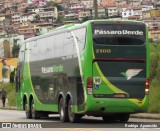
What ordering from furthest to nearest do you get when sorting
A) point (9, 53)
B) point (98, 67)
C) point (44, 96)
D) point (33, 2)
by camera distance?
point (33, 2), point (9, 53), point (44, 96), point (98, 67)

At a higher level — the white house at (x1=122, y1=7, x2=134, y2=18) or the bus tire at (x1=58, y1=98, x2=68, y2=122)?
the bus tire at (x1=58, y1=98, x2=68, y2=122)

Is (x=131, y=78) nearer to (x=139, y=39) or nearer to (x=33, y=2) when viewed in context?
(x=139, y=39)

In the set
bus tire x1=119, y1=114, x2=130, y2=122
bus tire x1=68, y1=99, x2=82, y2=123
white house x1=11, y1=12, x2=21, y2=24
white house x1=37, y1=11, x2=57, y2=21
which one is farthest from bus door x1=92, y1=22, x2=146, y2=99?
white house x1=11, y1=12, x2=21, y2=24

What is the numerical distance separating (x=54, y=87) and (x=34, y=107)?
3.73 metres

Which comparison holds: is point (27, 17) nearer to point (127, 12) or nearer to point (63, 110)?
point (127, 12)

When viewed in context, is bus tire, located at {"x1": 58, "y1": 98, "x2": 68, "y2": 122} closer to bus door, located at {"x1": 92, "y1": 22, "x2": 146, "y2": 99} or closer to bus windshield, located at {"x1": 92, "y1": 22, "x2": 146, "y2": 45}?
bus door, located at {"x1": 92, "y1": 22, "x2": 146, "y2": 99}

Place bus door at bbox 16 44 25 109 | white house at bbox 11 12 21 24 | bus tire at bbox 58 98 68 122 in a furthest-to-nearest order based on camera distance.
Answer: white house at bbox 11 12 21 24, bus door at bbox 16 44 25 109, bus tire at bbox 58 98 68 122

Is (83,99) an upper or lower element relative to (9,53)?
upper

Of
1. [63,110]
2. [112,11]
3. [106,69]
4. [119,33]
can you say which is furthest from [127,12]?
[106,69]

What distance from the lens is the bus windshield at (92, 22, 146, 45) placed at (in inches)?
867

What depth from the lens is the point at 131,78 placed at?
2205 cm

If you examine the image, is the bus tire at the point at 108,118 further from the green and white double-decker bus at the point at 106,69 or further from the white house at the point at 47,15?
the white house at the point at 47,15

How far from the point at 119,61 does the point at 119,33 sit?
1007 millimetres

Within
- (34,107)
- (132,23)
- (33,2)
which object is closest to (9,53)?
(34,107)
